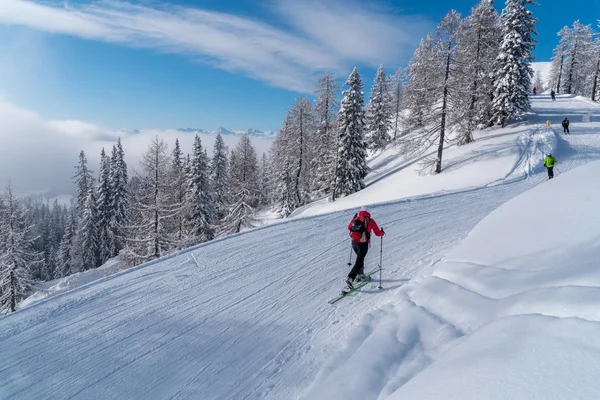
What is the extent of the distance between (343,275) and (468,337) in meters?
3.92

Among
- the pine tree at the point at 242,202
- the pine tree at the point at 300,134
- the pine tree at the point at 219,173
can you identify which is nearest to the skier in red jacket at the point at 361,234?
the pine tree at the point at 242,202

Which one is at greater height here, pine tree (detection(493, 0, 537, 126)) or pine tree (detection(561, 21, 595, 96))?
pine tree (detection(561, 21, 595, 96))

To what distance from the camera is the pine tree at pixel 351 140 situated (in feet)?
95.9

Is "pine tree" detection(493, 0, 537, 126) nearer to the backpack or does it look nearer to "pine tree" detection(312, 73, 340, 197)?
"pine tree" detection(312, 73, 340, 197)

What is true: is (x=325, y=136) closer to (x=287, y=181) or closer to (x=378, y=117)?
(x=287, y=181)

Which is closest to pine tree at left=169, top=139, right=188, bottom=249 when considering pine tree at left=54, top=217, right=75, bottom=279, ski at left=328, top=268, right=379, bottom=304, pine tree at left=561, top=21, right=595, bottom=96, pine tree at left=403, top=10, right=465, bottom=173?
pine tree at left=403, top=10, right=465, bottom=173

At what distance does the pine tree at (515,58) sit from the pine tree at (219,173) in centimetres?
3021

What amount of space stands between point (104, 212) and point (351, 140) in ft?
116

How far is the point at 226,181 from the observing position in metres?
39.1

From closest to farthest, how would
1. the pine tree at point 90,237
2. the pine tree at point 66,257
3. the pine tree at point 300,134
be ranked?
the pine tree at point 300,134, the pine tree at point 90,237, the pine tree at point 66,257

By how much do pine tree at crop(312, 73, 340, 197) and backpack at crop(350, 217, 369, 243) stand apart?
78.4 feet

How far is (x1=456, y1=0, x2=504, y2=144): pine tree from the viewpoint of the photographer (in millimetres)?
22375

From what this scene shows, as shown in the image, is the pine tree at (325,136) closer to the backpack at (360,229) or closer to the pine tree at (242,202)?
the pine tree at (242,202)

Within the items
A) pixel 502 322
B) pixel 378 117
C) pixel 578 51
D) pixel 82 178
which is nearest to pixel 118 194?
pixel 82 178
